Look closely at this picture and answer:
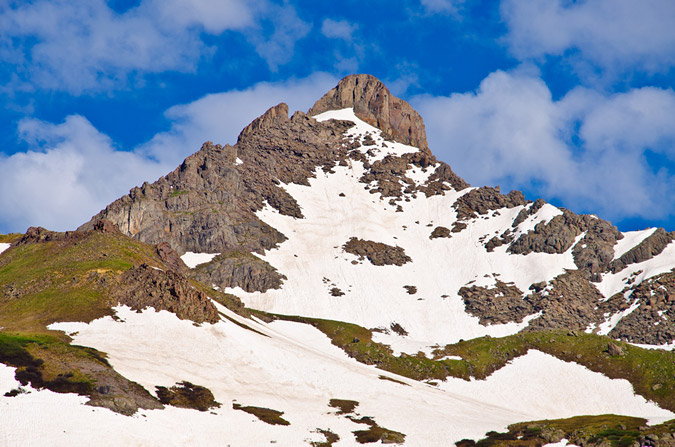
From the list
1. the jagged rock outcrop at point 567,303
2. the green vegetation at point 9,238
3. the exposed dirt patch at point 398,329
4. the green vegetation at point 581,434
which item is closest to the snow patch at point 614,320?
the jagged rock outcrop at point 567,303

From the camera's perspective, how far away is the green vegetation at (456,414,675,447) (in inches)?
2480

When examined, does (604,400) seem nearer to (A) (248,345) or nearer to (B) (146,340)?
(A) (248,345)

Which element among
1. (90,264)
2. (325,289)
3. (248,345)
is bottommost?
(248,345)

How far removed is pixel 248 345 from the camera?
103062 millimetres

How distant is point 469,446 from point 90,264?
270 ft

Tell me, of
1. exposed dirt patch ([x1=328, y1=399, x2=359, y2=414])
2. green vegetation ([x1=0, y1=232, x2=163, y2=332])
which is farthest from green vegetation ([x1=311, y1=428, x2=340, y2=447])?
green vegetation ([x1=0, y1=232, x2=163, y2=332])

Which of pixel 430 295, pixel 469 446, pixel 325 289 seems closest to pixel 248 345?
pixel 469 446

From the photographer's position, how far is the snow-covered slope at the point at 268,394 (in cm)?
5566

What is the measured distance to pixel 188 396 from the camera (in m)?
72.9

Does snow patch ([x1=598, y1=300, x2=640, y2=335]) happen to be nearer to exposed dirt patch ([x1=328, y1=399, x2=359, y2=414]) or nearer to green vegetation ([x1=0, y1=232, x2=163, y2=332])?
exposed dirt patch ([x1=328, y1=399, x2=359, y2=414])

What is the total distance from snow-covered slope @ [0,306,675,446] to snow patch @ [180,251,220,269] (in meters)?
65.5

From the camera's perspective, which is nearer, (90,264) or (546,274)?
(90,264)

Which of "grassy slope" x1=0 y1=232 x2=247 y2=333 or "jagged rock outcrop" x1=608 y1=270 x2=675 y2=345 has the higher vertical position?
"jagged rock outcrop" x1=608 y1=270 x2=675 y2=345

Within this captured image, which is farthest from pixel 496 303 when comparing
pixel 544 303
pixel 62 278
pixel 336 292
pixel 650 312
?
pixel 62 278
